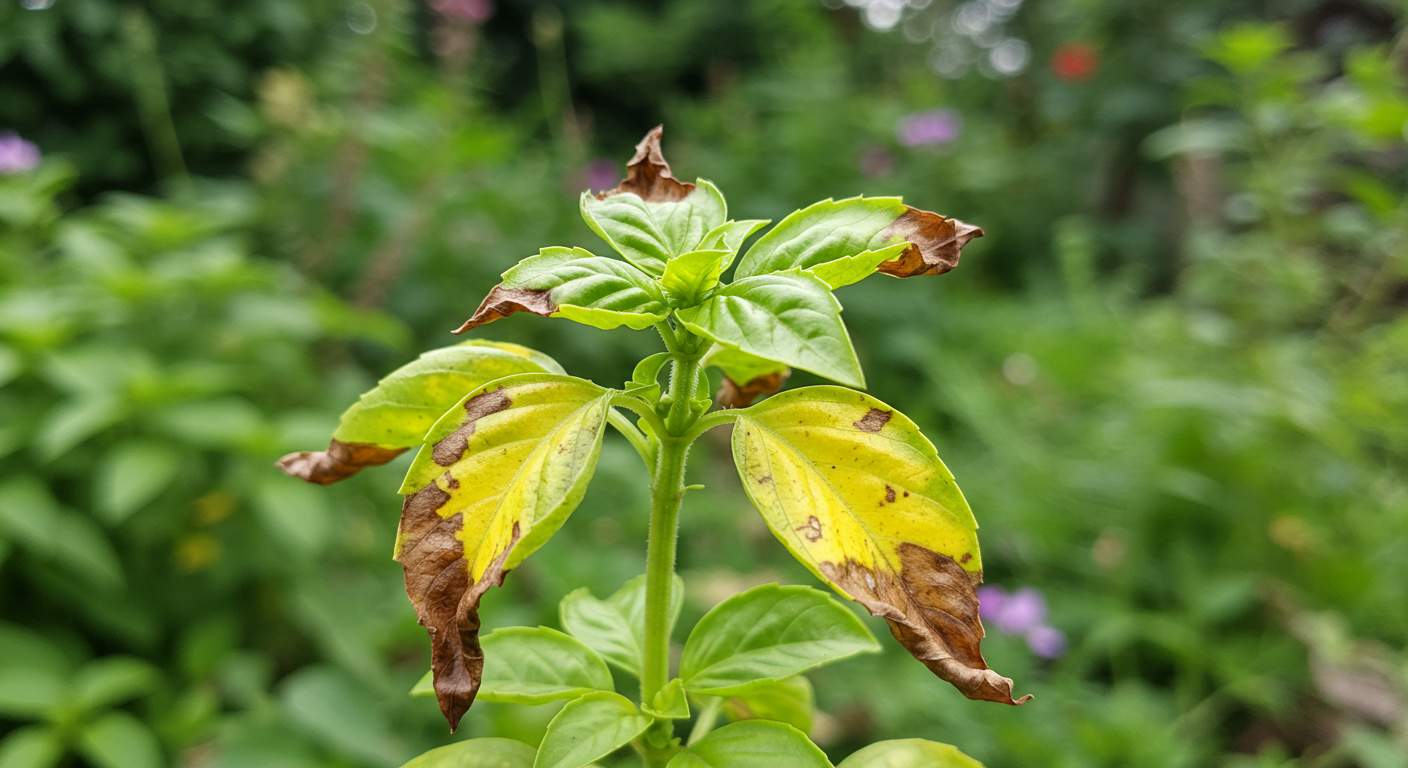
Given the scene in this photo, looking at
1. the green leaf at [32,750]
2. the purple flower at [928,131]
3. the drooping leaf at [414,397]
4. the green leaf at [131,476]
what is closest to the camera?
the drooping leaf at [414,397]

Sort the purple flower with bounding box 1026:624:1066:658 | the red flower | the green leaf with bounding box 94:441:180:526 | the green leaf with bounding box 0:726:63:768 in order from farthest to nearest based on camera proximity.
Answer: the red flower → the purple flower with bounding box 1026:624:1066:658 → the green leaf with bounding box 94:441:180:526 → the green leaf with bounding box 0:726:63:768

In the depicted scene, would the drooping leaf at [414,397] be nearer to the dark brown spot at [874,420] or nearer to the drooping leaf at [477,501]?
the drooping leaf at [477,501]

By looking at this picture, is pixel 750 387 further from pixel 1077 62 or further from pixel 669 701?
pixel 1077 62

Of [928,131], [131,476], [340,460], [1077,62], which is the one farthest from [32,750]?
[1077,62]

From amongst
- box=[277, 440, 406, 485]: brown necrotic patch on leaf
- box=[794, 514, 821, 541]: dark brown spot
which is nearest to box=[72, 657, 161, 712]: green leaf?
box=[277, 440, 406, 485]: brown necrotic patch on leaf

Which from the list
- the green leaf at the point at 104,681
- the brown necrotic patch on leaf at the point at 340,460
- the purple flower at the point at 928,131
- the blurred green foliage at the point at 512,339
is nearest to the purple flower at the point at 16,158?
the blurred green foliage at the point at 512,339

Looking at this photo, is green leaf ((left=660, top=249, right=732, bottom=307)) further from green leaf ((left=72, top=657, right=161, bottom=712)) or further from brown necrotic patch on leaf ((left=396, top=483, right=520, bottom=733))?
green leaf ((left=72, top=657, right=161, bottom=712))
